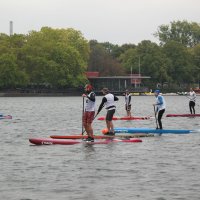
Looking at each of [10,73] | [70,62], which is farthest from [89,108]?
[70,62]

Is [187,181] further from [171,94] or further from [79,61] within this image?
[171,94]

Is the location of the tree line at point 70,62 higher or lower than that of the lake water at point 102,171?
higher

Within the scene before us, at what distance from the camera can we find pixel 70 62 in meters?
159

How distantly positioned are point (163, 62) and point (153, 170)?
158460 millimetres

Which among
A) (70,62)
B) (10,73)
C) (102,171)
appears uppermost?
(70,62)

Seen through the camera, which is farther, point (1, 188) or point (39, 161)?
point (39, 161)

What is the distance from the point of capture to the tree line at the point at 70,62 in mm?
156500

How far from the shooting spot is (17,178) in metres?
21.3

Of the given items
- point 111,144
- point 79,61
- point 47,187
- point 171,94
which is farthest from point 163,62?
point 47,187

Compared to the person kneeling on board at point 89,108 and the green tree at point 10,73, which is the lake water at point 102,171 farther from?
the green tree at point 10,73

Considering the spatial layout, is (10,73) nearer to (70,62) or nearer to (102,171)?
(70,62)

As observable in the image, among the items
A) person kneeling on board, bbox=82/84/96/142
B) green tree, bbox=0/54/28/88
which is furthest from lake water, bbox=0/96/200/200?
green tree, bbox=0/54/28/88

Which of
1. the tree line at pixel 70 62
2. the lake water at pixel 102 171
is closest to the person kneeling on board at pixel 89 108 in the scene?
the lake water at pixel 102 171

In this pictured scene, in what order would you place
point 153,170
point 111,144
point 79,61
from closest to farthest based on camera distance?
1. point 153,170
2. point 111,144
3. point 79,61
